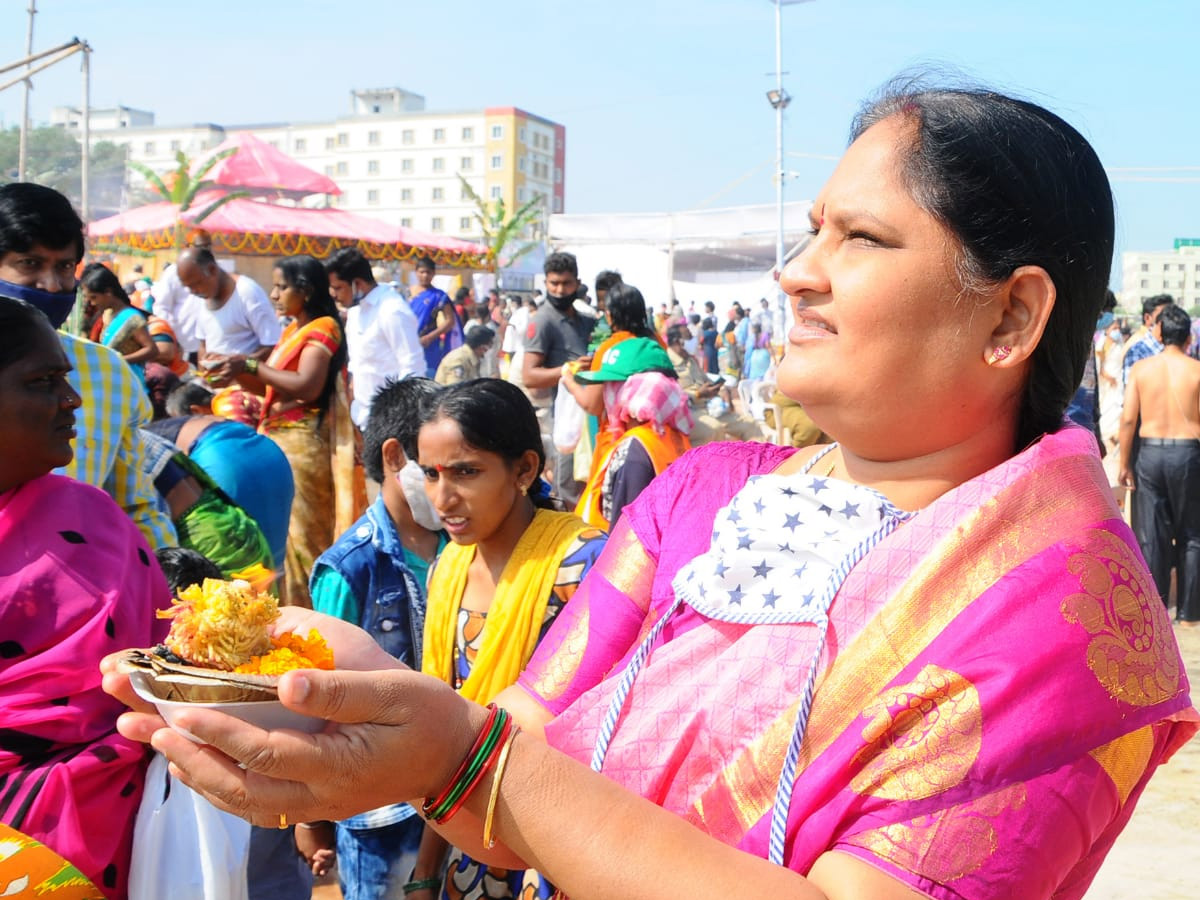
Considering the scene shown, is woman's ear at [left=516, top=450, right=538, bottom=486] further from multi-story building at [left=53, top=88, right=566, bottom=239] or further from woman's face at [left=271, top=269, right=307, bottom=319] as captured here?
multi-story building at [left=53, top=88, right=566, bottom=239]

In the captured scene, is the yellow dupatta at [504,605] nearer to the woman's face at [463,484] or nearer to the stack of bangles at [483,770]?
the woman's face at [463,484]

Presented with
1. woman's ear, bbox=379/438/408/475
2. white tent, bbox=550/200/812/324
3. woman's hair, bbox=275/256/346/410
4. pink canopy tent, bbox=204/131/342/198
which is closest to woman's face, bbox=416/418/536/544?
woman's ear, bbox=379/438/408/475

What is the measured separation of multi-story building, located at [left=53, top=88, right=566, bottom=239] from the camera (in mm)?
92062

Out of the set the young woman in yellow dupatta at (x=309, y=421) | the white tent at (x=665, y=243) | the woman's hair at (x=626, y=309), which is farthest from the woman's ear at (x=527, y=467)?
the white tent at (x=665, y=243)

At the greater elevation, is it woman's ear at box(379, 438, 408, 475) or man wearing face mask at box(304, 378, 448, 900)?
woman's ear at box(379, 438, 408, 475)

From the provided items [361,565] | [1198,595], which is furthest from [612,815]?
[1198,595]

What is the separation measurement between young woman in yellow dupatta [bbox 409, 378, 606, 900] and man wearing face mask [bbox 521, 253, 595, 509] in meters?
5.01

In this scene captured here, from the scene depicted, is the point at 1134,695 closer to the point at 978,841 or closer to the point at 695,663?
the point at 978,841

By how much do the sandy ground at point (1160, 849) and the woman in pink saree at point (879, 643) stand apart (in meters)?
3.60

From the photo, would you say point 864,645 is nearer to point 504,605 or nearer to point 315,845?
point 504,605

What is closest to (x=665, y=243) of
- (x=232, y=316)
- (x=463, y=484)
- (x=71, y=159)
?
(x=232, y=316)

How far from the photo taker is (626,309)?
22.3 ft

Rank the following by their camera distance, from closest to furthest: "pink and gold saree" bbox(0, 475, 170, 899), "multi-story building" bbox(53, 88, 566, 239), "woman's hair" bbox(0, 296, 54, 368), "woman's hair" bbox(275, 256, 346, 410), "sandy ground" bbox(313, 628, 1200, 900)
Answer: "pink and gold saree" bbox(0, 475, 170, 899) → "woman's hair" bbox(0, 296, 54, 368) → "sandy ground" bbox(313, 628, 1200, 900) → "woman's hair" bbox(275, 256, 346, 410) → "multi-story building" bbox(53, 88, 566, 239)

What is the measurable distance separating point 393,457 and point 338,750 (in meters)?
2.84
